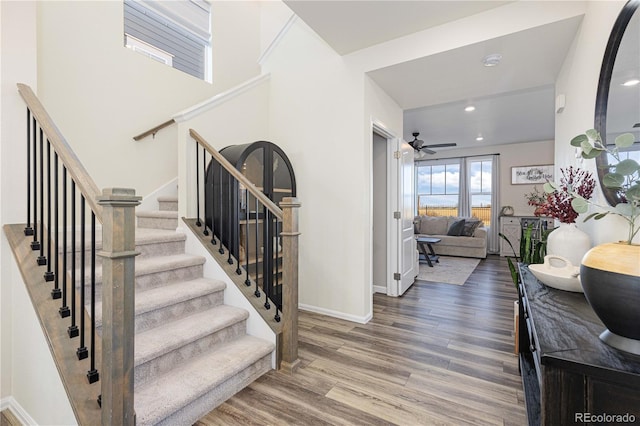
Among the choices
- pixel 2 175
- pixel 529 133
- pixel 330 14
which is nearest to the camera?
pixel 2 175

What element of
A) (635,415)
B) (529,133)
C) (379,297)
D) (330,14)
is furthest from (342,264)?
(529,133)

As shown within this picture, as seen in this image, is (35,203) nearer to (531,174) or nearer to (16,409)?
(16,409)

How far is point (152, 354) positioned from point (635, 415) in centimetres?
Result: 193

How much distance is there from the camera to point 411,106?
3.89m

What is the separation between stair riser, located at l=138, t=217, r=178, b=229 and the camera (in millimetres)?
2846

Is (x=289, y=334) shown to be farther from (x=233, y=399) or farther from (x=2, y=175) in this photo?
(x=2, y=175)

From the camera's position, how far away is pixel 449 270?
532 centimetres

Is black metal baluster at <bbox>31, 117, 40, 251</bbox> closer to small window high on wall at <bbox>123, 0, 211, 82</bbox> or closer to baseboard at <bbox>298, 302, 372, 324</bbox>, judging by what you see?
small window high on wall at <bbox>123, 0, 211, 82</bbox>

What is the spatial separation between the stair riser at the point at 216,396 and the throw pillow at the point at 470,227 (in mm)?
5875

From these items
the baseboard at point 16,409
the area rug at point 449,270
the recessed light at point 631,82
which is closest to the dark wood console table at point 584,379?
the recessed light at point 631,82

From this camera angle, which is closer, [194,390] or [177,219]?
[194,390]

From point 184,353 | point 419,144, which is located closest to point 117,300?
point 184,353

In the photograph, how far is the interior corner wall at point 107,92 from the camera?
2.59 metres

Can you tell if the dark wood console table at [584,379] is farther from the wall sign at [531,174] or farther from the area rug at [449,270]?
the wall sign at [531,174]
